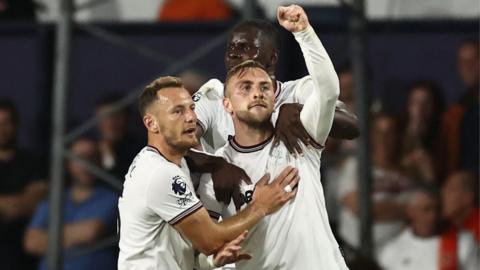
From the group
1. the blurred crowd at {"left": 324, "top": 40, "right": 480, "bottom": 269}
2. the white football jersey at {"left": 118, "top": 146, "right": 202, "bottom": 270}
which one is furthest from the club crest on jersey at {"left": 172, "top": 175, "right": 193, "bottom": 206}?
the blurred crowd at {"left": 324, "top": 40, "right": 480, "bottom": 269}

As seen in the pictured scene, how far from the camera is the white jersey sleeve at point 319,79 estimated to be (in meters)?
6.66

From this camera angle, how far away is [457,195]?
32.5 ft

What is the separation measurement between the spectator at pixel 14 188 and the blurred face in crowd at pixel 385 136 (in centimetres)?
217

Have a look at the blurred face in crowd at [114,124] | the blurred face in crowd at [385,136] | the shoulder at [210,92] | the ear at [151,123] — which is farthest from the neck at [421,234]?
the ear at [151,123]

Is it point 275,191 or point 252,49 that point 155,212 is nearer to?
point 275,191

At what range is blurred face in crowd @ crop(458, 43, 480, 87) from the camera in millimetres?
10164

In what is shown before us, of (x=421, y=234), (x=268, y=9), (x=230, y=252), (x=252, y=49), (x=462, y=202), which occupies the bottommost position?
(x=421, y=234)

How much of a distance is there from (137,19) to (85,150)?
4.43 ft

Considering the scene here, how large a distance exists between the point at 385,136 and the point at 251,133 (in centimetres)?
333

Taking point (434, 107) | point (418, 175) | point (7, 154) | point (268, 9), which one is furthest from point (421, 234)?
point (7, 154)

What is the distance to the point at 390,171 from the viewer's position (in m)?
10.2

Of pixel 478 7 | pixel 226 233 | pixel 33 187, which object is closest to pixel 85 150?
pixel 33 187

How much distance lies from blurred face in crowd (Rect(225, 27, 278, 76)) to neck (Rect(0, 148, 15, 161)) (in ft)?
12.0

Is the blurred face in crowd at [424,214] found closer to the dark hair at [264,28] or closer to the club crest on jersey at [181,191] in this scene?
the dark hair at [264,28]
